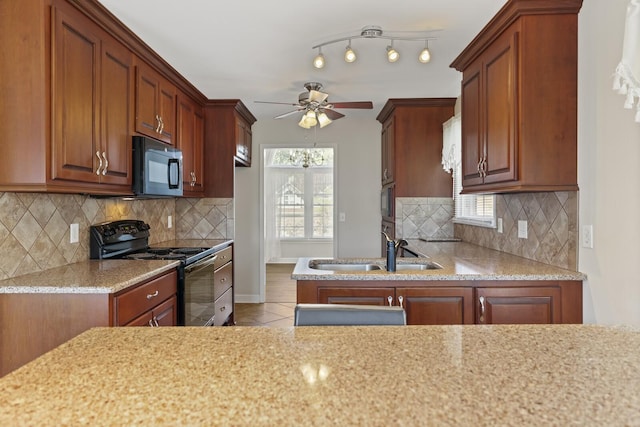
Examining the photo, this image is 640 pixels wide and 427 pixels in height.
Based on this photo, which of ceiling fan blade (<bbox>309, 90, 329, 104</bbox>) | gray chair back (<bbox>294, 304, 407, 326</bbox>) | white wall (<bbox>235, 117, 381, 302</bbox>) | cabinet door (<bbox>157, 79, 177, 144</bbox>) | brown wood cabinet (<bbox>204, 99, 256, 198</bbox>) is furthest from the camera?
white wall (<bbox>235, 117, 381, 302</bbox>)

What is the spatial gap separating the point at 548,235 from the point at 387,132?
8.30ft

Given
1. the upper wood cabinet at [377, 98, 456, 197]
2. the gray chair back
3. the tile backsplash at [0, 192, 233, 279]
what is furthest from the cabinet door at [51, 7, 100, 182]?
the upper wood cabinet at [377, 98, 456, 197]

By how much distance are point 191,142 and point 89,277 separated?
82.0 inches

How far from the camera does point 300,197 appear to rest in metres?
8.33

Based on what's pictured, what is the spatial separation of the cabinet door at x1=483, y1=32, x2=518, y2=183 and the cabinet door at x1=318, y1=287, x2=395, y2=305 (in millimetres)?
944

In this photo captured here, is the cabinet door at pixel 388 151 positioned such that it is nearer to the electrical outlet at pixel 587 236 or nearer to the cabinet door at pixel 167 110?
the cabinet door at pixel 167 110

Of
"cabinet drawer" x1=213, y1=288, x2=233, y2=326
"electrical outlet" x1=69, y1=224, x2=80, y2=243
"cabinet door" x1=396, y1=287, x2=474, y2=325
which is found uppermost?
"electrical outlet" x1=69, y1=224, x2=80, y2=243

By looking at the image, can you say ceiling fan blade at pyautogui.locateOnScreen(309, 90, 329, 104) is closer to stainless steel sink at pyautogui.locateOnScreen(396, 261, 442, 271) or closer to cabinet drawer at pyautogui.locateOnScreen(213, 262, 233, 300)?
stainless steel sink at pyautogui.locateOnScreen(396, 261, 442, 271)

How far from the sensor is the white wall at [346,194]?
203 inches

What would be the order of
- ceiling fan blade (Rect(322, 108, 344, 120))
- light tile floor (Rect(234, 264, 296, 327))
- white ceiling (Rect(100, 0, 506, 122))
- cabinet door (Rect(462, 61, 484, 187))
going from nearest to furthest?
white ceiling (Rect(100, 0, 506, 122))
cabinet door (Rect(462, 61, 484, 187))
ceiling fan blade (Rect(322, 108, 344, 120))
light tile floor (Rect(234, 264, 296, 327))

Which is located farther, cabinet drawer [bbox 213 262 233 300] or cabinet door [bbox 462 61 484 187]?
cabinet drawer [bbox 213 262 233 300]

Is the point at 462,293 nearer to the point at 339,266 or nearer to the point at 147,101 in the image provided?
the point at 339,266

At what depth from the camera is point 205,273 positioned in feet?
11.0

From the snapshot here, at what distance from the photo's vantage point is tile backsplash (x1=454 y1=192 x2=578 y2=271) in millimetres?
2264
